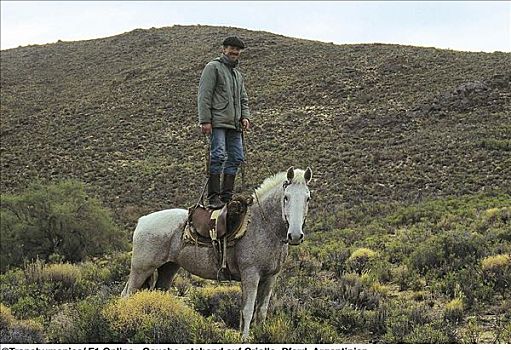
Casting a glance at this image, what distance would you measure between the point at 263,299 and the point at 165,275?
1.45m

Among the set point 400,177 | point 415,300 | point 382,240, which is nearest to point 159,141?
point 400,177

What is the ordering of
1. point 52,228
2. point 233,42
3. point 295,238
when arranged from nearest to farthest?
1. point 295,238
2. point 233,42
3. point 52,228

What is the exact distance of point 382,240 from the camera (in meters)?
15.8

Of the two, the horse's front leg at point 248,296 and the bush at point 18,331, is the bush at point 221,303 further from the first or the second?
the bush at point 18,331

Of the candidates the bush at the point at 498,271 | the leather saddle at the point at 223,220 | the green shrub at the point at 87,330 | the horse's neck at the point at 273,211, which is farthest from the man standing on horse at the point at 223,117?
the bush at the point at 498,271

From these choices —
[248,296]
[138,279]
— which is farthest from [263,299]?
[138,279]

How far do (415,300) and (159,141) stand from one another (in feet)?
A: 112

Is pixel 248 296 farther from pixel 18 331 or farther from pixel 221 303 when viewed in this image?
pixel 18 331

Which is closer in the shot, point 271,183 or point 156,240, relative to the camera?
point 271,183

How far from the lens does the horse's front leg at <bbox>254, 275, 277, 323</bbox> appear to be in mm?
6301

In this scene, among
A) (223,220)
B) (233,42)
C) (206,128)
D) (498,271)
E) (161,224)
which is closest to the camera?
(223,220)

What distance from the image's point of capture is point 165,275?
719cm

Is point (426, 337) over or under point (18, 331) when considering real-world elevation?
over

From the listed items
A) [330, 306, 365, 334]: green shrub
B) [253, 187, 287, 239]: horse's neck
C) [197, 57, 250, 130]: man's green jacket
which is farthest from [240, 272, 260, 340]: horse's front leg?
[330, 306, 365, 334]: green shrub
